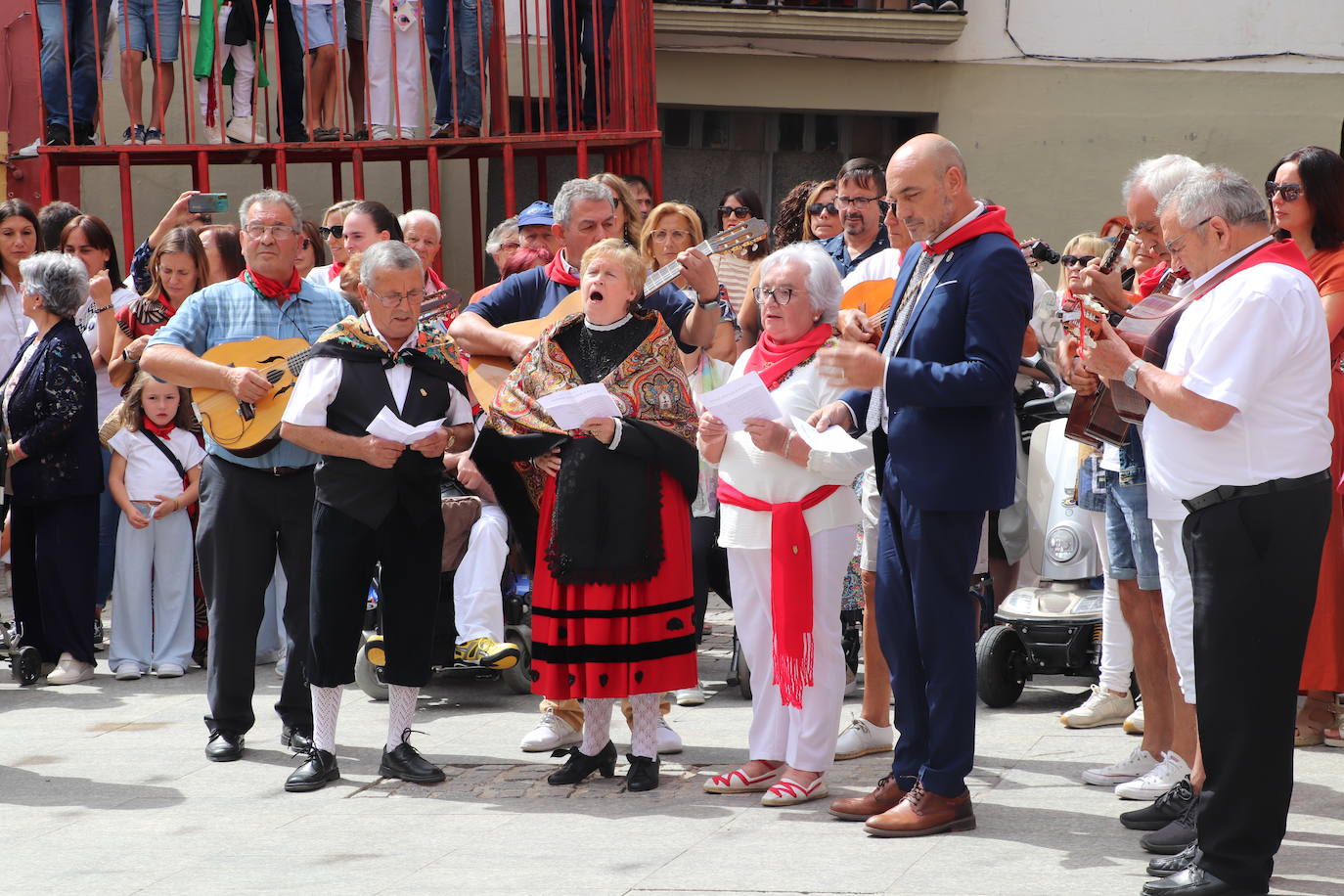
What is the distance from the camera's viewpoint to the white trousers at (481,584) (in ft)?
23.5

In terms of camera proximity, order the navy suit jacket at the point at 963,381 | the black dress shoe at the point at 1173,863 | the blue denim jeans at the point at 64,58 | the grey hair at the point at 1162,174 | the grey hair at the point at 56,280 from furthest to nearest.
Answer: the blue denim jeans at the point at 64,58
the grey hair at the point at 56,280
the grey hair at the point at 1162,174
the navy suit jacket at the point at 963,381
the black dress shoe at the point at 1173,863

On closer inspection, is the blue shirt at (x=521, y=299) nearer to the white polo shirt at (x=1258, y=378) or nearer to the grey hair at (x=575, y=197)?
the grey hair at (x=575, y=197)

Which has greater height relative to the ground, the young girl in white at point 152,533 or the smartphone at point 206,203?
A: the smartphone at point 206,203

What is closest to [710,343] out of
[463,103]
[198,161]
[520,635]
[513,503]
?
[513,503]

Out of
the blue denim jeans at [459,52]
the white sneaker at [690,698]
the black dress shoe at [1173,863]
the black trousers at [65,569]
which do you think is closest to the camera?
the black dress shoe at [1173,863]

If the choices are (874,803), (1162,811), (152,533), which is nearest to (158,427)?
(152,533)

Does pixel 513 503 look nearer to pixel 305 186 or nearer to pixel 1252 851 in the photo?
pixel 1252 851

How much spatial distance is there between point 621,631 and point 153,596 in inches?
140

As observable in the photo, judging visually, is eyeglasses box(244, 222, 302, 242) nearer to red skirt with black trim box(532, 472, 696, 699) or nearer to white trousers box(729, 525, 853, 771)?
red skirt with black trim box(532, 472, 696, 699)

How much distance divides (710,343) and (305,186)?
6.88m

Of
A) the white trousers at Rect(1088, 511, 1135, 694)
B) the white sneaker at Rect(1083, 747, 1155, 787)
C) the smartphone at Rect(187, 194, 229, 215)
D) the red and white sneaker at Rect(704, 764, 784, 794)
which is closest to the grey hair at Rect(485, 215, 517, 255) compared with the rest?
the smartphone at Rect(187, 194, 229, 215)

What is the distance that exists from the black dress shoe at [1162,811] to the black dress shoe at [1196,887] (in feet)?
2.25

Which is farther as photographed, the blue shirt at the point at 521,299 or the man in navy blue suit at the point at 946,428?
the blue shirt at the point at 521,299

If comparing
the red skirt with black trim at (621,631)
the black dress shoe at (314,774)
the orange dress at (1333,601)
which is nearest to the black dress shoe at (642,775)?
the red skirt with black trim at (621,631)
